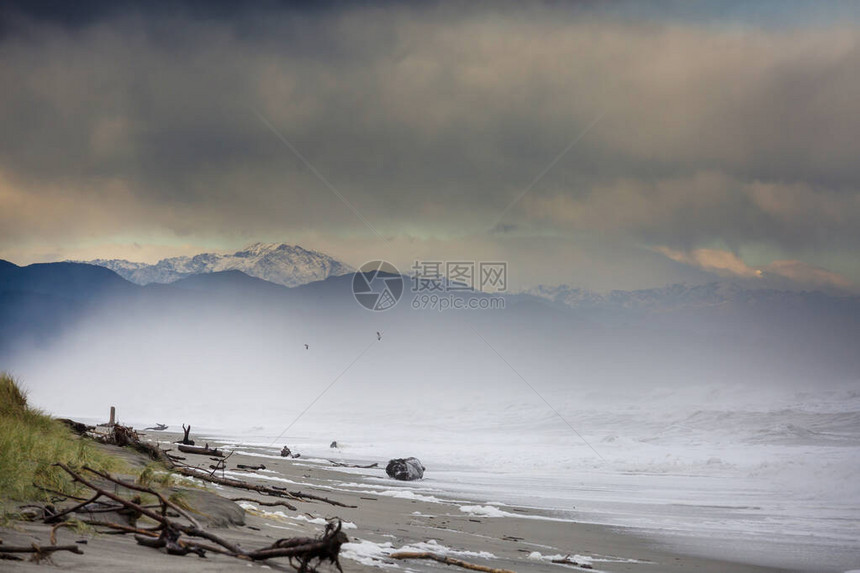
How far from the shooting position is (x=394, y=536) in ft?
18.9

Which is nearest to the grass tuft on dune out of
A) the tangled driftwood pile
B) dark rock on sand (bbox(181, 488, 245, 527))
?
the tangled driftwood pile

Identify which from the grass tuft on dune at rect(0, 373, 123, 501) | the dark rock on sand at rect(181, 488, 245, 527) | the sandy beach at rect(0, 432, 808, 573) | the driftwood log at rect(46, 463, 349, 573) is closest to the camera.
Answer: the driftwood log at rect(46, 463, 349, 573)

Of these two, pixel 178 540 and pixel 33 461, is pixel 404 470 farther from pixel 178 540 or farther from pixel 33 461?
pixel 178 540

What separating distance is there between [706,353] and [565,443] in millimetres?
45082

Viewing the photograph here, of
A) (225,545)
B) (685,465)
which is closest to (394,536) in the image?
(225,545)

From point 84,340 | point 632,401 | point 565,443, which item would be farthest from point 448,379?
point 84,340

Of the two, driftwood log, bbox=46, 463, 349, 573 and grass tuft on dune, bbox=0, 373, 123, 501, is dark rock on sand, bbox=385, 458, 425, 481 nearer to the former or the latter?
grass tuft on dune, bbox=0, 373, 123, 501

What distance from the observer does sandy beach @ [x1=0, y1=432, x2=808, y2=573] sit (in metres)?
3.00

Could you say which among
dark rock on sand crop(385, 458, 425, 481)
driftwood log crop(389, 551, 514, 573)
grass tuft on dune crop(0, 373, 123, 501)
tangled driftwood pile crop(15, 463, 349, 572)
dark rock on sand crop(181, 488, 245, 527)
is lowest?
dark rock on sand crop(385, 458, 425, 481)

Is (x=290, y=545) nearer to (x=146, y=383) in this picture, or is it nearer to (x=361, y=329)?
(x=146, y=383)

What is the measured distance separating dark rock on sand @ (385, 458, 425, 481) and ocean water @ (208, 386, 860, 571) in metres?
0.31

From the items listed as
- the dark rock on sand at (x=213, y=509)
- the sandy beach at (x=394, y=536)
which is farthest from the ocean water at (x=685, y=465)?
the dark rock on sand at (x=213, y=509)

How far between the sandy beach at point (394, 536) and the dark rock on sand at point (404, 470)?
2033 millimetres

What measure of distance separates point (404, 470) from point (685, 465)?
9.10 metres
